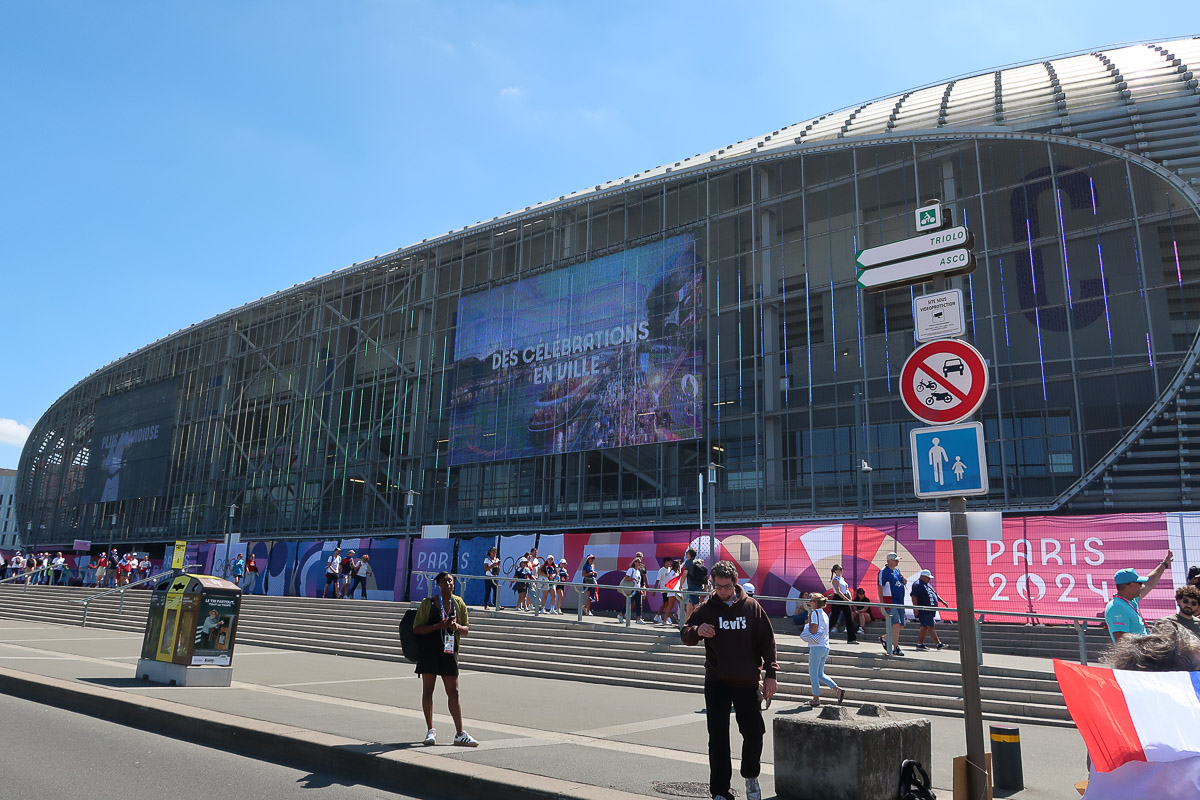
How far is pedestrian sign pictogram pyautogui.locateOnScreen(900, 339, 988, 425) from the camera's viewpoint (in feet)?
18.4

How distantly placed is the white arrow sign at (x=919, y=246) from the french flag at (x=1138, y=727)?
11.2 feet

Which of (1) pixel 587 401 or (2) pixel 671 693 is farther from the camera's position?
(1) pixel 587 401

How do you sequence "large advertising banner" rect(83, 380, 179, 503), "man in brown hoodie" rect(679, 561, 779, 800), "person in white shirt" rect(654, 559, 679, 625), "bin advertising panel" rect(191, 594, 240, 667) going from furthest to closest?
"large advertising banner" rect(83, 380, 179, 503), "person in white shirt" rect(654, 559, 679, 625), "bin advertising panel" rect(191, 594, 240, 667), "man in brown hoodie" rect(679, 561, 779, 800)

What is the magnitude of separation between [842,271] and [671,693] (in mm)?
23575

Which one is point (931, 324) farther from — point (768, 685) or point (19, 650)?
point (19, 650)

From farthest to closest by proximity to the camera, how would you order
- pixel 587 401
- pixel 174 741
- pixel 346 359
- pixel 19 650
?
pixel 346 359 < pixel 587 401 < pixel 19 650 < pixel 174 741

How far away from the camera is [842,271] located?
33.4 meters

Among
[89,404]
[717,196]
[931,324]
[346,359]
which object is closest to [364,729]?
[931,324]

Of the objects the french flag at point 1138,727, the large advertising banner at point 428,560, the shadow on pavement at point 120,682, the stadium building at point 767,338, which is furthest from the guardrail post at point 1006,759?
the large advertising banner at point 428,560

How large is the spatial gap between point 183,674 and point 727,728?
8.89m

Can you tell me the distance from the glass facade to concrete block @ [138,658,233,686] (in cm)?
2056

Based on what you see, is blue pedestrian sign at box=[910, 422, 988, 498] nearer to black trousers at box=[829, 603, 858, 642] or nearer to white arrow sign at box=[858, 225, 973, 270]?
white arrow sign at box=[858, 225, 973, 270]

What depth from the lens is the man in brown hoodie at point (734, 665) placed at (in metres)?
5.80

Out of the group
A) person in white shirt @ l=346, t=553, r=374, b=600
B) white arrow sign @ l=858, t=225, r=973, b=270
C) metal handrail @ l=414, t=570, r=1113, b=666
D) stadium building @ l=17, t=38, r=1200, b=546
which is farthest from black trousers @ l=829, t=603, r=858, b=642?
person in white shirt @ l=346, t=553, r=374, b=600
